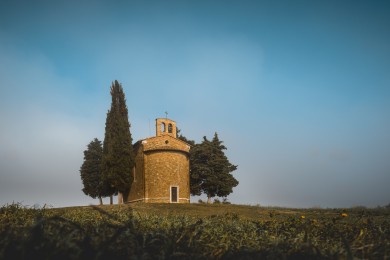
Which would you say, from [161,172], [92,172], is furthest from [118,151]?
[92,172]

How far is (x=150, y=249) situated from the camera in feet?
7.09

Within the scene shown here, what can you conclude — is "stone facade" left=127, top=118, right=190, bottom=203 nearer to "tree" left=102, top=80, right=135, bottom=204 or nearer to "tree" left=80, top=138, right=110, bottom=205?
"tree" left=102, top=80, right=135, bottom=204

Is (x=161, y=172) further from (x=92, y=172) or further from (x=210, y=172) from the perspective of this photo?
(x=92, y=172)

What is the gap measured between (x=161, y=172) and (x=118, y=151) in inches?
202

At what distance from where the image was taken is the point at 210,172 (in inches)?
1768

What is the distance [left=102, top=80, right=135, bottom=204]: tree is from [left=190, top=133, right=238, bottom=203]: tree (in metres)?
10.1

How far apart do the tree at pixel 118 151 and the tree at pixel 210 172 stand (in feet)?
33.1

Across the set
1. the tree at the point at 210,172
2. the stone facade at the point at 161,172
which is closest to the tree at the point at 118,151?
the stone facade at the point at 161,172

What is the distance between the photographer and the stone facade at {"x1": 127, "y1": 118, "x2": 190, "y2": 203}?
37.8 meters

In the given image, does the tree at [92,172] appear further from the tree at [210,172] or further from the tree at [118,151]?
the tree at [210,172]

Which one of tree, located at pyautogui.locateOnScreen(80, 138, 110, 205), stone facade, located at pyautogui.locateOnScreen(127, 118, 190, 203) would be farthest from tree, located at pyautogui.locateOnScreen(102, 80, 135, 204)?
tree, located at pyautogui.locateOnScreen(80, 138, 110, 205)

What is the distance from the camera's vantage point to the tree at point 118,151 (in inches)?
1420

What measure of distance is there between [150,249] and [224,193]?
4380cm

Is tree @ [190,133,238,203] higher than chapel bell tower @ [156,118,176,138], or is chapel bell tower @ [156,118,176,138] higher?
chapel bell tower @ [156,118,176,138]
